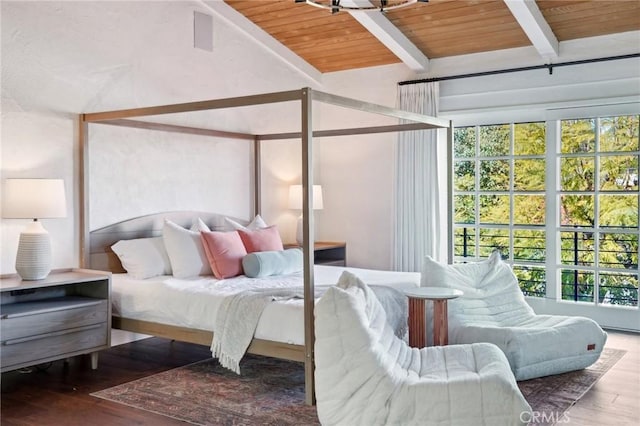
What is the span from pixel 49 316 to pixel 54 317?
35mm

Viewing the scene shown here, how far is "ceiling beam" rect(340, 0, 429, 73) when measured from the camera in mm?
5414

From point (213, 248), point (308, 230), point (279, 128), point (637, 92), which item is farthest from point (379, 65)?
point (308, 230)

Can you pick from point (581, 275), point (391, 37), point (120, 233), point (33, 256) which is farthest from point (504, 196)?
point (33, 256)

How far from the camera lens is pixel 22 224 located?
4.35m

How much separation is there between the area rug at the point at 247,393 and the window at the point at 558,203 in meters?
1.23

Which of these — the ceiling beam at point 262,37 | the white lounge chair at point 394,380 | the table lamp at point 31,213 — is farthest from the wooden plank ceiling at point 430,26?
the white lounge chair at point 394,380

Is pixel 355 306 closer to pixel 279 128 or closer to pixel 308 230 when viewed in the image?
pixel 308 230

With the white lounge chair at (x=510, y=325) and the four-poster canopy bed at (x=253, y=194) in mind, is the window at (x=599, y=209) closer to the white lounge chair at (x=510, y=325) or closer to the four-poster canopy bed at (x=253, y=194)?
the four-poster canopy bed at (x=253, y=194)

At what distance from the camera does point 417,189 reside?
6.28 m

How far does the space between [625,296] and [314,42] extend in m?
3.61

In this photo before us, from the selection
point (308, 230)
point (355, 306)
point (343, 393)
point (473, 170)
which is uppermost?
point (473, 170)

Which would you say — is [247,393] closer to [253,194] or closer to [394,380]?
[394,380]

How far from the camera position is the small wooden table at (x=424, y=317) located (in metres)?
4.00

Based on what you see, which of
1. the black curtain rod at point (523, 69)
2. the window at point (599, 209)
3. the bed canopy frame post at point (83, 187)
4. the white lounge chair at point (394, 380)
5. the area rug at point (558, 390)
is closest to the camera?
the white lounge chair at point (394, 380)
